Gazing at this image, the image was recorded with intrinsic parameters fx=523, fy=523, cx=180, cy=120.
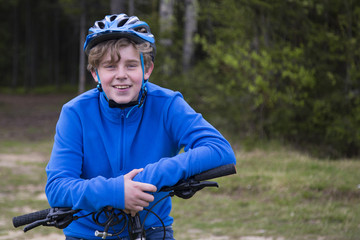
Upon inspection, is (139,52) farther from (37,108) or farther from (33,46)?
(33,46)

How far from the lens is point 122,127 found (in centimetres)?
285

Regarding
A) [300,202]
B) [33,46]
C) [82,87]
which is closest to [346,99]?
[300,202]

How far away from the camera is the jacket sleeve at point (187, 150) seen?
2541 millimetres

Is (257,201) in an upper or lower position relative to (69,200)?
lower

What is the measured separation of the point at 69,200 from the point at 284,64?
8990 millimetres

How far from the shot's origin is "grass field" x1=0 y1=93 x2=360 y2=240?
675cm

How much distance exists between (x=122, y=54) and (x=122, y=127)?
0.40 meters

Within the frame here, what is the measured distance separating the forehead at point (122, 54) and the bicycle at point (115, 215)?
72cm

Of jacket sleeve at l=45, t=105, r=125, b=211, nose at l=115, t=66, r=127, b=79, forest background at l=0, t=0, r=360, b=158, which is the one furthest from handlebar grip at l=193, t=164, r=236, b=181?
forest background at l=0, t=0, r=360, b=158

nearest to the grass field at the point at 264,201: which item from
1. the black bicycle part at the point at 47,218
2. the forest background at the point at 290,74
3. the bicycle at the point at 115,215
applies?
the forest background at the point at 290,74

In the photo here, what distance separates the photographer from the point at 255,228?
6883 millimetres

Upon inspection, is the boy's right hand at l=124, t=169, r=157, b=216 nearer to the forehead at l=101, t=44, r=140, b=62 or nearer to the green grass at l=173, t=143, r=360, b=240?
the forehead at l=101, t=44, r=140, b=62

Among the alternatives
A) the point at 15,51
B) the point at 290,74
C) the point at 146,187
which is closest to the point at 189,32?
the point at 290,74

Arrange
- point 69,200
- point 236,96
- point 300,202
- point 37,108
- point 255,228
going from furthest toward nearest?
1. point 37,108
2. point 236,96
3. point 300,202
4. point 255,228
5. point 69,200
